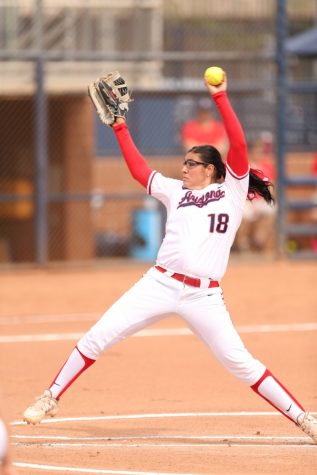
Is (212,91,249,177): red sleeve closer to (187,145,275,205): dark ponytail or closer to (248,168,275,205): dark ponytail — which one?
(187,145,275,205): dark ponytail

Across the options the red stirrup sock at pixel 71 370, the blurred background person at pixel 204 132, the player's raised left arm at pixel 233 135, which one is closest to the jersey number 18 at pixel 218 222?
the player's raised left arm at pixel 233 135

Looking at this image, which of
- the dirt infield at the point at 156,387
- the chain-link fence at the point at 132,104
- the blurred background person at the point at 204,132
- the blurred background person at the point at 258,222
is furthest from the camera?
the blurred background person at the point at 258,222

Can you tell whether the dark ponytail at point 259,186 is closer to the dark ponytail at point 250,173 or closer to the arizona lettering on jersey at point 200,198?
the dark ponytail at point 250,173

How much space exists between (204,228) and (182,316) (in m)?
0.52

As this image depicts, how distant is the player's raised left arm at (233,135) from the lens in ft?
22.3

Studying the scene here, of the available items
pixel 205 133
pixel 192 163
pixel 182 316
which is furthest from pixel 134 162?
A: pixel 205 133

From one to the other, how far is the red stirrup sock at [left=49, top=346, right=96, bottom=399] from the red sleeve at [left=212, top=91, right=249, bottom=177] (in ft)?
4.61

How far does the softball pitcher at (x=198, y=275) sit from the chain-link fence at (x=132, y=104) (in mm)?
9598

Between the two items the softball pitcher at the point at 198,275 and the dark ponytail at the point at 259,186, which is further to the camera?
the dark ponytail at the point at 259,186

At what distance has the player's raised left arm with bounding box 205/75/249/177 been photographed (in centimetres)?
679

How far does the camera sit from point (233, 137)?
678cm

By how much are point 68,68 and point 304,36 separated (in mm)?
3681

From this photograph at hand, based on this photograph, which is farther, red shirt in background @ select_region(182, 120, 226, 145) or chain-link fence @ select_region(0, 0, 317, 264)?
chain-link fence @ select_region(0, 0, 317, 264)

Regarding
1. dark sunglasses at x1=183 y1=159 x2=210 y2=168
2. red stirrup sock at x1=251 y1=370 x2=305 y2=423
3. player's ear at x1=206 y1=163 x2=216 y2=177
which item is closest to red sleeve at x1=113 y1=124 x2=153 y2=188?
dark sunglasses at x1=183 y1=159 x2=210 y2=168
